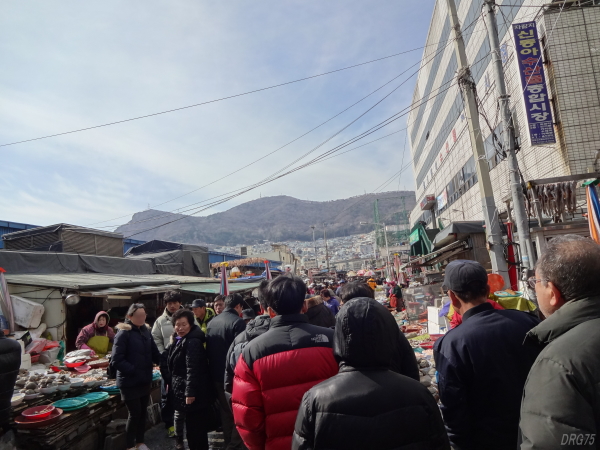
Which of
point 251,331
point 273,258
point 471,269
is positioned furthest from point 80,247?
point 273,258

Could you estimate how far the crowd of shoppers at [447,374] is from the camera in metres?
1.30

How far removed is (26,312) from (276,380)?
871 centimetres

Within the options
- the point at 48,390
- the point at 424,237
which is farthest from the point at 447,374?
the point at 424,237

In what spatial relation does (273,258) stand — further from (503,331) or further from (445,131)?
(503,331)

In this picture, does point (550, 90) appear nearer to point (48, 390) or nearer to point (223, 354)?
point (223, 354)

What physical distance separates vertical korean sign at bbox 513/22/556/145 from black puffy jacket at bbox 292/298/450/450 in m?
10.6

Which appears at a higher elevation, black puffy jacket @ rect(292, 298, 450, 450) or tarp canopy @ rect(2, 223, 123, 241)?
tarp canopy @ rect(2, 223, 123, 241)

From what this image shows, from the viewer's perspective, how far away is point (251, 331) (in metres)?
3.57

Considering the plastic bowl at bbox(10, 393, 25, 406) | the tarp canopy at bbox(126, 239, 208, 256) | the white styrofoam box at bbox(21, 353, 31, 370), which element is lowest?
the plastic bowl at bbox(10, 393, 25, 406)

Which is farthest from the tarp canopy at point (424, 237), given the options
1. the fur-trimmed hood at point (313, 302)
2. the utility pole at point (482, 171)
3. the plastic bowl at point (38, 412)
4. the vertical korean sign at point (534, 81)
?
the plastic bowl at point (38, 412)

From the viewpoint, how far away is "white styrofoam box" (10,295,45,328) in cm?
859

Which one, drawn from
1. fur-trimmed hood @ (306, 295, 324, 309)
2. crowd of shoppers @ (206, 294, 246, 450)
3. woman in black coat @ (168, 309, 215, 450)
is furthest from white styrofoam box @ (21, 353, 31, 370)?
fur-trimmed hood @ (306, 295, 324, 309)

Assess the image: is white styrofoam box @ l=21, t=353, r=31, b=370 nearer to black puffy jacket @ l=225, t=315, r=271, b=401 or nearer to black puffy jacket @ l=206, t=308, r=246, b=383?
black puffy jacket @ l=206, t=308, r=246, b=383

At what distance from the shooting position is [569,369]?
4.17 feet
